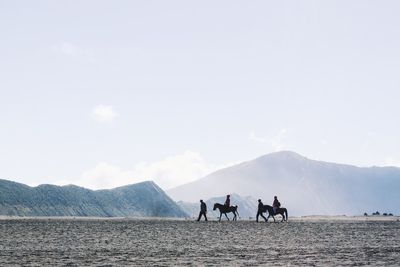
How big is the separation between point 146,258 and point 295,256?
4.38 metres

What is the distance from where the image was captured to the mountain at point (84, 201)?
105875 mm

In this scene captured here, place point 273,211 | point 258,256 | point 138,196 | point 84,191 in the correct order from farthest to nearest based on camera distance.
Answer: point 138,196 < point 84,191 < point 273,211 < point 258,256

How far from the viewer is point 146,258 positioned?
1778 cm

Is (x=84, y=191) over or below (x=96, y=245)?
over

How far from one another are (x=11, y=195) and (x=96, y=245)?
89.9 meters

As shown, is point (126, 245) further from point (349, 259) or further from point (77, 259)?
point (349, 259)

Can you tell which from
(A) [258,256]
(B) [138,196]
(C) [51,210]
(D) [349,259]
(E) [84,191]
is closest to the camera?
(D) [349,259]

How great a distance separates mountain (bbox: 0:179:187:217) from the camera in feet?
347

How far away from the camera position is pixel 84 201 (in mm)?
117375

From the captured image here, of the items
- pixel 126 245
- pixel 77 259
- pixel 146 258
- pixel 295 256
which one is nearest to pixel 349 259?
pixel 295 256

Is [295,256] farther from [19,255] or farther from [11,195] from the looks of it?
[11,195]

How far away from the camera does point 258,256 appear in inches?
712

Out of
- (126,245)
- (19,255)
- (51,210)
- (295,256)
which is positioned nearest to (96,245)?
(126,245)

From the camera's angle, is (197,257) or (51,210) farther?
(51,210)
